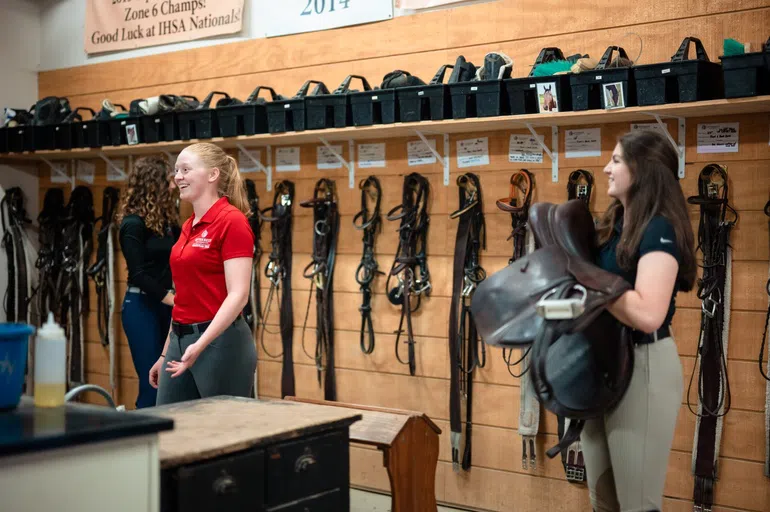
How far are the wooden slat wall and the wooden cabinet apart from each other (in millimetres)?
1945

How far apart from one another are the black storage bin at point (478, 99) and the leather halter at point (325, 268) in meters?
1.03

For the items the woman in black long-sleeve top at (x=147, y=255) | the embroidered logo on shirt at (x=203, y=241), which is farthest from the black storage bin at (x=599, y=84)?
the woman in black long-sleeve top at (x=147, y=255)

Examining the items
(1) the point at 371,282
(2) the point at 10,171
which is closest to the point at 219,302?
(1) the point at 371,282

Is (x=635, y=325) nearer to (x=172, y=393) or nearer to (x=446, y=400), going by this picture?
(x=172, y=393)

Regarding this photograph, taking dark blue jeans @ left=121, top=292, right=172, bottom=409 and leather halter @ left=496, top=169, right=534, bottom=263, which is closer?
leather halter @ left=496, top=169, right=534, bottom=263

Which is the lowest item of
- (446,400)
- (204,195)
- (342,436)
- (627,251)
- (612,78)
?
(446,400)

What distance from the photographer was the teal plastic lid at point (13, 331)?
1876 millimetres

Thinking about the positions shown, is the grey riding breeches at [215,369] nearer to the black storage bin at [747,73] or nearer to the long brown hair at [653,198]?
the long brown hair at [653,198]

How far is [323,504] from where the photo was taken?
227 centimetres

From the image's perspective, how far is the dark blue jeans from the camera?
14.6 ft

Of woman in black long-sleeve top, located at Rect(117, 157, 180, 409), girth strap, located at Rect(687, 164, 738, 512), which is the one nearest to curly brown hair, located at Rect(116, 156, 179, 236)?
woman in black long-sleeve top, located at Rect(117, 157, 180, 409)

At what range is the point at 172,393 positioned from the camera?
2.91 m

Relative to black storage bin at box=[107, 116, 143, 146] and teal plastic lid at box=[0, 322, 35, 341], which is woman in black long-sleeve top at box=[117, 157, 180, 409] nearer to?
black storage bin at box=[107, 116, 143, 146]

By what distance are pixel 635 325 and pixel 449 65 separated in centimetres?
229
